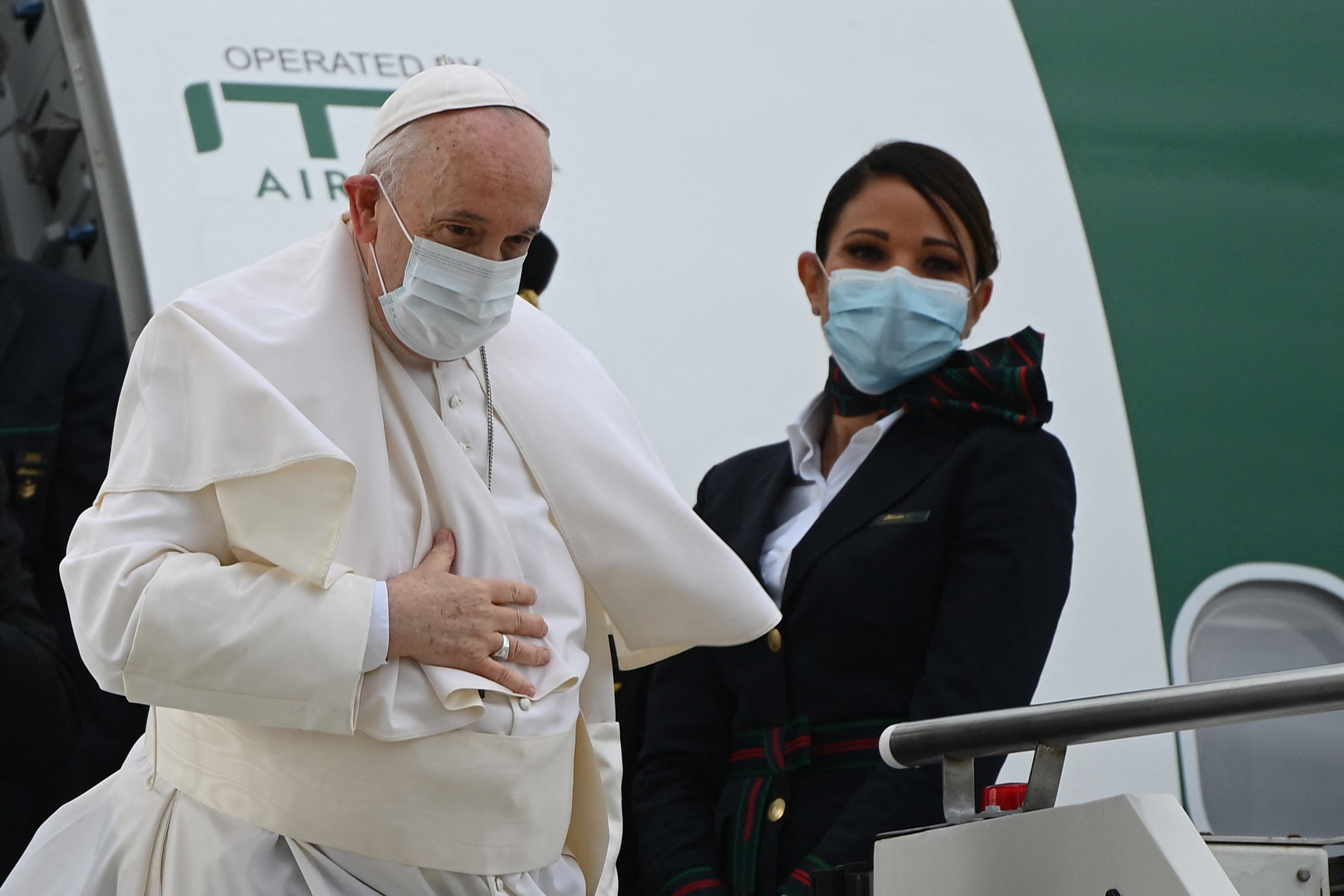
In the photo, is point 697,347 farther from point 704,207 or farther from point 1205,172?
point 1205,172

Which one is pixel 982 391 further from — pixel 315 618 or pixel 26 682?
pixel 26 682

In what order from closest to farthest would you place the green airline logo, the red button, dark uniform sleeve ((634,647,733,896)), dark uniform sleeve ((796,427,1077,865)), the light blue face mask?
the red button, dark uniform sleeve ((796,427,1077,865)), dark uniform sleeve ((634,647,733,896)), the light blue face mask, the green airline logo

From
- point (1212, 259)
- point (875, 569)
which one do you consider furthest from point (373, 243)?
point (1212, 259)

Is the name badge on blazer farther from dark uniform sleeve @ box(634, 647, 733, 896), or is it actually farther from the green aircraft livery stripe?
the green aircraft livery stripe

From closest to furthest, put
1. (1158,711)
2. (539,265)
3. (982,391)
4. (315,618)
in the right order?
(1158,711) → (315,618) → (982,391) → (539,265)

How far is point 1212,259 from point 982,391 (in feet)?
5.34

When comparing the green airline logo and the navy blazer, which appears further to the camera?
the green airline logo

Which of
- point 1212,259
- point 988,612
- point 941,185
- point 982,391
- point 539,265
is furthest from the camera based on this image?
point 1212,259

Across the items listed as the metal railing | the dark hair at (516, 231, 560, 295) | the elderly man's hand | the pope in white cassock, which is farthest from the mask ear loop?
the dark hair at (516, 231, 560, 295)

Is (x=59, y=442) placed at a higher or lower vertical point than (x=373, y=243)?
lower

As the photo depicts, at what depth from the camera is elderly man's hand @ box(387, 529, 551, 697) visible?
199 centimetres

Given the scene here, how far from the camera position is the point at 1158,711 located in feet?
5.82

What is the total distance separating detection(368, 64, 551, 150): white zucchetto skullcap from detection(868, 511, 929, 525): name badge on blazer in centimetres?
86

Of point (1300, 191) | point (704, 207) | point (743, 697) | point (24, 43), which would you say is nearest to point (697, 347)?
point (704, 207)
